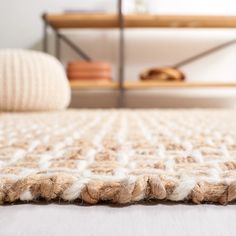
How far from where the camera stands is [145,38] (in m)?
2.30

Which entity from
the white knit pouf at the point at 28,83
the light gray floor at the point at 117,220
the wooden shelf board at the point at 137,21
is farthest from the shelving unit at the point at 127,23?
the light gray floor at the point at 117,220

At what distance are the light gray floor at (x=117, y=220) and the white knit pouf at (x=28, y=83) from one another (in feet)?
3.03

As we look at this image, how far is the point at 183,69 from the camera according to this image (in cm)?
230

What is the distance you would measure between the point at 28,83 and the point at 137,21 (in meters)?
1.01

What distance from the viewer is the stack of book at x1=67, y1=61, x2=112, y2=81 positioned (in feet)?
6.51

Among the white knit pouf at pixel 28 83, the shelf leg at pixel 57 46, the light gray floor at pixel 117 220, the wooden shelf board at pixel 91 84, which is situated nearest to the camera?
the light gray floor at pixel 117 220

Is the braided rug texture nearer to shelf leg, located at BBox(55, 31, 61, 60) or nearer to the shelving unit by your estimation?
the shelving unit

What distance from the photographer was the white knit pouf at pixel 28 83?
45.8 inches

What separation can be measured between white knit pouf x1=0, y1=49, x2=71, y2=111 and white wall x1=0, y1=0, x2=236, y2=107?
103 cm

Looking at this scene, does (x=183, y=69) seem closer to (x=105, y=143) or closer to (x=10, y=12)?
(x=10, y=12)

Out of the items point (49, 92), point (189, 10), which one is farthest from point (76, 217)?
point (189, 10)

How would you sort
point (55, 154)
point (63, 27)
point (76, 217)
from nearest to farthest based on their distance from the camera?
point (76, 217) → point (55, 154) → point (63, 27)

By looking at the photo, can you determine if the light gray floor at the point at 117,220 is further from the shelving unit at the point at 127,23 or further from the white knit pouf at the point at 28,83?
the shelving unit at the point at 127,23

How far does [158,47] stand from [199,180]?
207 cm
